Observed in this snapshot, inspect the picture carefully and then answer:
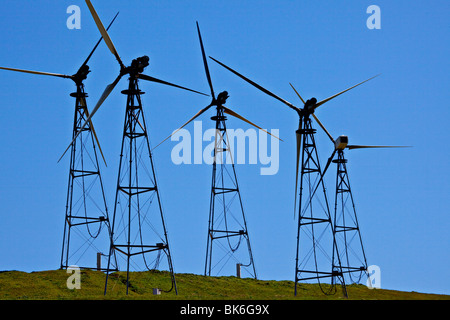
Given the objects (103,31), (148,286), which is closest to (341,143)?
(148,286)

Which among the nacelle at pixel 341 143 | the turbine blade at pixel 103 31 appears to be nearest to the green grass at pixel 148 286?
the nacelle at pixel 341 143

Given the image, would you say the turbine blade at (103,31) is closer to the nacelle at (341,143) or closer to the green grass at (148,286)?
the green grass at (148,286)

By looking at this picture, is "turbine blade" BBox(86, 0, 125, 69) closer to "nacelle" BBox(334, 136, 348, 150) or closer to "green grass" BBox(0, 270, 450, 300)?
"green grass" BBox(0, 270, 450, 300)

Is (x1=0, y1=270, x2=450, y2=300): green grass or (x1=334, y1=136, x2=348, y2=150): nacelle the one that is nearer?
(x1=0, y1=270, x2=450, y2=300): green grass

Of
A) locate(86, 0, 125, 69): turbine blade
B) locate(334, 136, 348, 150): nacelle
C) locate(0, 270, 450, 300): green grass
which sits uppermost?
locate(86, 0, 125, 69): turbine blade

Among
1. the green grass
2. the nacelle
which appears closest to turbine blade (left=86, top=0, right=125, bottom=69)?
the green grass

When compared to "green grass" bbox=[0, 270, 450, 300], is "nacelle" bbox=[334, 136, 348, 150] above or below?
above

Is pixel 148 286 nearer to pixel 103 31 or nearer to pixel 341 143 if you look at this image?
pixel 341 143

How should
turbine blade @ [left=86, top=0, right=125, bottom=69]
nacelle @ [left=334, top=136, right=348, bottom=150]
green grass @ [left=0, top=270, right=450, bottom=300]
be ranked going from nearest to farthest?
turbine blade @ [left=86, top=0, right=125, bottom=69]
green grass @ [left=0, top=270, right=450, bottom=300]
nacelle @ [left=334, top=136, right=348, bottom=150]

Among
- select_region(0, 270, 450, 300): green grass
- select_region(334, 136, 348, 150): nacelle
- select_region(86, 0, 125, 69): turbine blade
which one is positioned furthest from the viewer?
select_region(334, 136, 348, 150): nacelle

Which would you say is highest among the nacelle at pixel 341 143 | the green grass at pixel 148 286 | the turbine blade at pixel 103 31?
the turbine blade at pixel 103 31
